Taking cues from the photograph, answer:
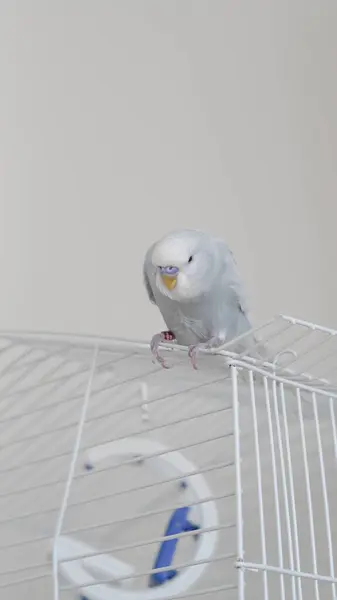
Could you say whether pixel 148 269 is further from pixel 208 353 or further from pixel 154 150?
pixel 154 150

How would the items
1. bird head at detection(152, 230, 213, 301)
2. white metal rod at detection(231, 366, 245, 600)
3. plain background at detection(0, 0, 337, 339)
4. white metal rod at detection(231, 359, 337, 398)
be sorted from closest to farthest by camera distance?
white metal rod at detection(231, 366, 245, 600) < white metal rod at detection(231, 359, 337, 398) < bird head at detection(152, 230, 213, 301) < plain background at detection(0, 0, 337, 339)

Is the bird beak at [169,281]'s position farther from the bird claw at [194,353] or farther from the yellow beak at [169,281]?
A: the bird claw at [194,353]

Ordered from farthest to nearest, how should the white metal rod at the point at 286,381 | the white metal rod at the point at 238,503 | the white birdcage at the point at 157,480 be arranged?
the white birdcage at the point at 157,480, the white metal rod at the point at 286,381, the white metal rod at the point at 238,503

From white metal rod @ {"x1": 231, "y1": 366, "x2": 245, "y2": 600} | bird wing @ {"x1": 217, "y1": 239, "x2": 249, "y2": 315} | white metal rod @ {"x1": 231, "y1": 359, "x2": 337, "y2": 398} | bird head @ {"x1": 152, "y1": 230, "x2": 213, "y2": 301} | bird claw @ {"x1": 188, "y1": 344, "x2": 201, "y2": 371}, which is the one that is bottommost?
white metal rod @ {"x1": 231, "y1": 366, "x2": 245, "y2": 600}

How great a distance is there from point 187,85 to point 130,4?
24 cm

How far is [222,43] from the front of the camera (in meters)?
1.64

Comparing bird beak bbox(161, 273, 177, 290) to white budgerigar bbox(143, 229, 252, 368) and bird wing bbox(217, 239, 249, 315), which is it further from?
bird wing bbox(217, 239, 249, 315)

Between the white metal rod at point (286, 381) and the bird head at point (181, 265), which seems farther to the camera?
the bird head at point (181, 265)

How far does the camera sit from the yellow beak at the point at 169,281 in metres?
0.92

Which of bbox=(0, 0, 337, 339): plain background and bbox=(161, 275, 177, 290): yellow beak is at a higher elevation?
bbox=(0, 0, 337, 339): plain background

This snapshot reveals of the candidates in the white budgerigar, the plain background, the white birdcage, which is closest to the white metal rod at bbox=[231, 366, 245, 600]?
the white budgerigar

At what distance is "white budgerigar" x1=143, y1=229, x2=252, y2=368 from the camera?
0.92 m

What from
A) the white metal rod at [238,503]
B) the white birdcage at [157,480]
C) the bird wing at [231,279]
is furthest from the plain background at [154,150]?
the white metal rod at [238,503]

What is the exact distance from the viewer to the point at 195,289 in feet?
3.09
